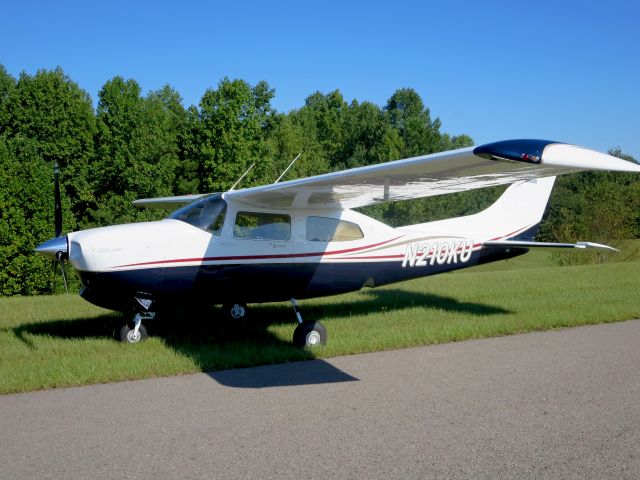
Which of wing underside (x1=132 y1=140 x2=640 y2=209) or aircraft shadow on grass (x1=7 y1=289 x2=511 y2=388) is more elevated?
wing underside (x1=132 y1=140 x2=640 y2=209)

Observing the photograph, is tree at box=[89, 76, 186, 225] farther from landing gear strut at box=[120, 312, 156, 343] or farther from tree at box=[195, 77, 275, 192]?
landing gear strut at box=[120, 312, 156, 343]

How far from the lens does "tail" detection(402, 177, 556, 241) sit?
32.2 feet

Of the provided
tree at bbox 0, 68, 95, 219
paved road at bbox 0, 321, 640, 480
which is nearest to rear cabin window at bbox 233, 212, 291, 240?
paved road at bbox 0, 321, 640, 480

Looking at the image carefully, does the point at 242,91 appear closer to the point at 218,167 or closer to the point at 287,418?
the point at 218,167

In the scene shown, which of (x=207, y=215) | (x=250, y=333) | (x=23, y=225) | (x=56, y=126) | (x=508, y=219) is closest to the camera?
(x=207, y=215)

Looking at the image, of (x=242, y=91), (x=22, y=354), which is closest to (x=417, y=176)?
(x=22, y=354)

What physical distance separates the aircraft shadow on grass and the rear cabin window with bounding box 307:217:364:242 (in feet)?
5.21

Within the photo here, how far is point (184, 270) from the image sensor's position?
24.5 feet

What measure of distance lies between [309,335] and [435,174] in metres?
2.60

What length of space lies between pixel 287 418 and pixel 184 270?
10.6 ft

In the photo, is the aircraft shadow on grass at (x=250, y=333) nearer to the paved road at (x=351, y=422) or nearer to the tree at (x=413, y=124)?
the paved road at (x=351, y=422)

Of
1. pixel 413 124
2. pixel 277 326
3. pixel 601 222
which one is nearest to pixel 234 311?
pixel 277 326

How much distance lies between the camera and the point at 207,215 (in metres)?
7.76

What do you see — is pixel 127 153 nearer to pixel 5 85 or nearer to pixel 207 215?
pixel 5 85
